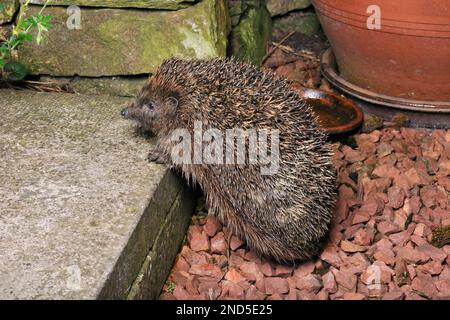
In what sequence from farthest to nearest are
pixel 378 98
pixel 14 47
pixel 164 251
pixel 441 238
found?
pixel 378 98, pixel 14 47, pixel 441 238, pixel 164 251

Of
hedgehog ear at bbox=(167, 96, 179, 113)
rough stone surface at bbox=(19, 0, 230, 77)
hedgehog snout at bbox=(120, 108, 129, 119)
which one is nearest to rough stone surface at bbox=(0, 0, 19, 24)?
rough stone surface at bbox=(19, 0, 230, 77)

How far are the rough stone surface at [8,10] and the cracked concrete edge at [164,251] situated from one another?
1.62 meters

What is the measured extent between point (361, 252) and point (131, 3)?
204 cm

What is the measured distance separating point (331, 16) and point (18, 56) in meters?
2.07

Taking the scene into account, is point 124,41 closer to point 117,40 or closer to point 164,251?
point 117,40

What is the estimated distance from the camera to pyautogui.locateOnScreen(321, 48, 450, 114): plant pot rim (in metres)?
4.76

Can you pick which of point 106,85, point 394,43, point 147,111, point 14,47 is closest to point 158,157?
point 147,111

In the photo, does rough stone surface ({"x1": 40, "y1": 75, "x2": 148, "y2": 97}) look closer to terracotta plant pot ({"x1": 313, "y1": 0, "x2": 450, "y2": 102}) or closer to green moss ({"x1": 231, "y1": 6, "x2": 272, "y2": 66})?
green moss ({"x1": 231, "y1": 6, "x2": 272, "y2": 66})

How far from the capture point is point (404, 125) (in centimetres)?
491

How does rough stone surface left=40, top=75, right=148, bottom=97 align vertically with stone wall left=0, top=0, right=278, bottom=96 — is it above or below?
below

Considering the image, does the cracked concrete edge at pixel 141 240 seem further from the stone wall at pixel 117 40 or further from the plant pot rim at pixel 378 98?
the plant pot rim at pixel 378 98

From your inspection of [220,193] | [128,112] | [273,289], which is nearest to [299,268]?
[273,289]

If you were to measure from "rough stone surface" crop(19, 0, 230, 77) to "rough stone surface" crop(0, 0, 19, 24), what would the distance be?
11 centimetres

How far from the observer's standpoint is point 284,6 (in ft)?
19.1
